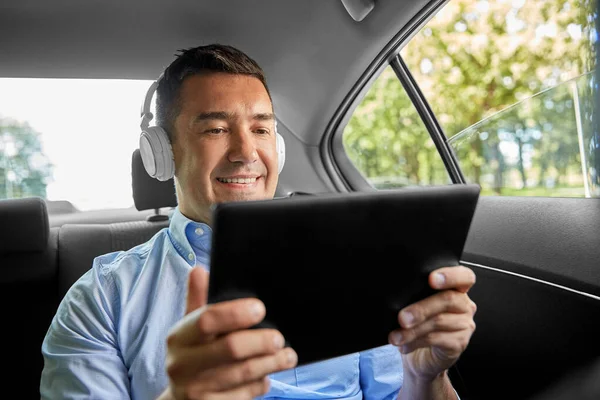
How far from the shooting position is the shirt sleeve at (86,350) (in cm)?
105

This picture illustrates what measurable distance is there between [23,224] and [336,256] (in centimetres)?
145

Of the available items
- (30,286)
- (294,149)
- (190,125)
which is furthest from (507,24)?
(30,286)

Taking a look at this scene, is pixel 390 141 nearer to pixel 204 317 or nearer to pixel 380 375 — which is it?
pixel 380 375

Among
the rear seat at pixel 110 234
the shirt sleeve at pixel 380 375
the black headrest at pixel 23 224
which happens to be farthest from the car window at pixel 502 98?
the black headrest at pixel 23 224

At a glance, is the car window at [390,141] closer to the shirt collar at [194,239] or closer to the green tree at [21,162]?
the shirt collar at [194,239]

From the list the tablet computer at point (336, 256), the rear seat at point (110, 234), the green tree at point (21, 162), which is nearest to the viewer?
the tablet computer at point (336, 256)

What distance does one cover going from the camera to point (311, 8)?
6.81ft

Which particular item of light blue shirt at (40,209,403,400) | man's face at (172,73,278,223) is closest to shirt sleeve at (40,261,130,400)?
light blue shirt at (40,209,403,400)

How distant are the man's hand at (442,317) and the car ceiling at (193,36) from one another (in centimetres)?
A: 125

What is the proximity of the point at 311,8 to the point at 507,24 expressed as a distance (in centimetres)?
75

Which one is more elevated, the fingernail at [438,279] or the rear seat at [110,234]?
the rear seat at [110,234]

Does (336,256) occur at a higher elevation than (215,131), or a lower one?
lower

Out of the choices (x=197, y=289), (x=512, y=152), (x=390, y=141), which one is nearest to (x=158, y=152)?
(x=197, y=289)

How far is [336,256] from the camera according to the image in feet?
2.27
